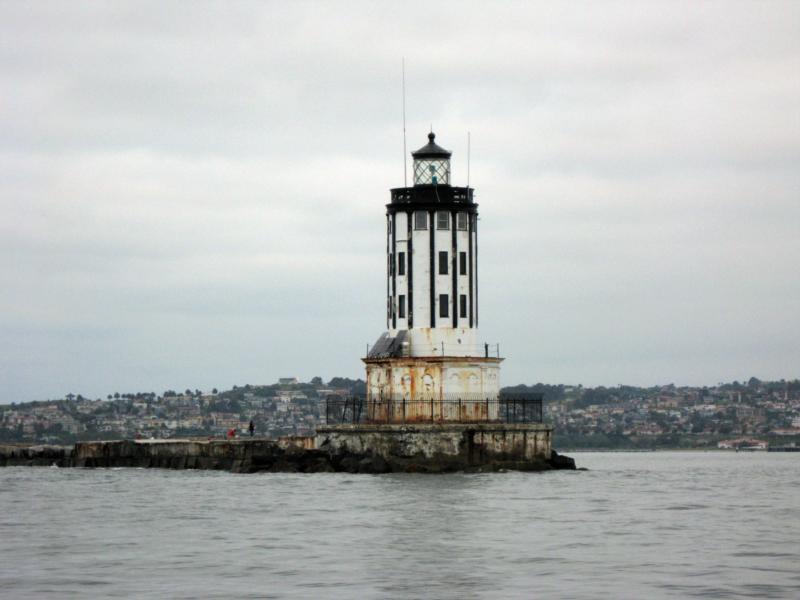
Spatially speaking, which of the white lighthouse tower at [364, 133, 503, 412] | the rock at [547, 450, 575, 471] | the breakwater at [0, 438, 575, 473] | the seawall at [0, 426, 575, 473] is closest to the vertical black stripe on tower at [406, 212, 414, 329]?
the white lighthouse tower at [364, 133, 503, 412]

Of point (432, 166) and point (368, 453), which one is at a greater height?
point (432, 166)

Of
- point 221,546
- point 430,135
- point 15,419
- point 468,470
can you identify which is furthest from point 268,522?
point 15,419

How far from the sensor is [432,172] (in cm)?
5703

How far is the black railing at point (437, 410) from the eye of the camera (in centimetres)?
5450

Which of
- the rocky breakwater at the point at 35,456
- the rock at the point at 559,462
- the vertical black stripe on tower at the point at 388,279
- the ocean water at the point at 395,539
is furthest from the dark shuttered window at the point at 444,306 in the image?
the rocky breakwater at the point at 35,456

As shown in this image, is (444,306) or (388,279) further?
(388,279)

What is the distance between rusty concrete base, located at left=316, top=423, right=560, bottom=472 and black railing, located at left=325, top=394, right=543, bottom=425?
90 cm

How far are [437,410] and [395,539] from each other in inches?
812

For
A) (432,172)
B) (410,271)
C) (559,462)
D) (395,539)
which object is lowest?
(395,539)

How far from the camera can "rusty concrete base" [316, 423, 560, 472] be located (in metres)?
53.3

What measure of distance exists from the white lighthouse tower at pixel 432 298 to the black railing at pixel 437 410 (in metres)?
0.18

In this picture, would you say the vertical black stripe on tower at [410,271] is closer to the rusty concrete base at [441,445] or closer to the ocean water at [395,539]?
the rusty concrete base at [441,445]

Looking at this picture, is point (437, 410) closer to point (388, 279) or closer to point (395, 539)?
point (388, 279)

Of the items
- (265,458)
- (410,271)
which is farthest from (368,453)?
(410,271)
